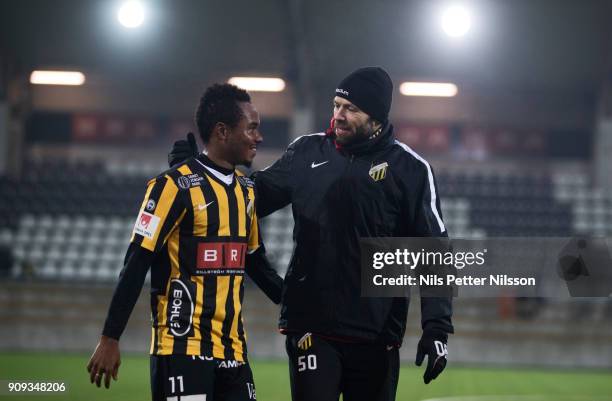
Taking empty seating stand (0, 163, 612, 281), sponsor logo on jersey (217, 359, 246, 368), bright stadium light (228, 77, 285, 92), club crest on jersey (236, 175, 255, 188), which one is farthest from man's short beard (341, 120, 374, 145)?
bright stadium light (228, 77, 285, 92)

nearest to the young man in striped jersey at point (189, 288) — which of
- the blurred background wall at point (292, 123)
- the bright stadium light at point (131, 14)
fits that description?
the blurred background wall at point (292, 123)

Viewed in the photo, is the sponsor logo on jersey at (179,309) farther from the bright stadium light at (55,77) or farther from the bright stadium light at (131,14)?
the bright stadium light at (55,77)

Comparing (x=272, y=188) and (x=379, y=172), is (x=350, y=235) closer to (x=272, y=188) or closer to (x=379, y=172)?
(x=379, y=172)

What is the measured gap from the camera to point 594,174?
19719mm

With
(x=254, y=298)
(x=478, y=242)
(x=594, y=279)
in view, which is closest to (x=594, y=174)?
(x=254, y=298)

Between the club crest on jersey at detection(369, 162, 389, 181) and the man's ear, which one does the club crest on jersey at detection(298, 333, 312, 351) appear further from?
the man's ear

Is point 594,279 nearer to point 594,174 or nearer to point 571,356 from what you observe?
point 571,356

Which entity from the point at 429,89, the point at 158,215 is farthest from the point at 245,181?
the point at 429,89

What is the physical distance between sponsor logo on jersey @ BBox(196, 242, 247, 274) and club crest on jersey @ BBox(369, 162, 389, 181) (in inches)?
26.7

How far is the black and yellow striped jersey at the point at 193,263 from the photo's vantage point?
380 cm

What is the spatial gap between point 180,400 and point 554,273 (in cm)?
338

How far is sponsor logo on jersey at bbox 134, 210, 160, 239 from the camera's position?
379cm

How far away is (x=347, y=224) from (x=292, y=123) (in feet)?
52.7

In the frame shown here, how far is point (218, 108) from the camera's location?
162 inches
